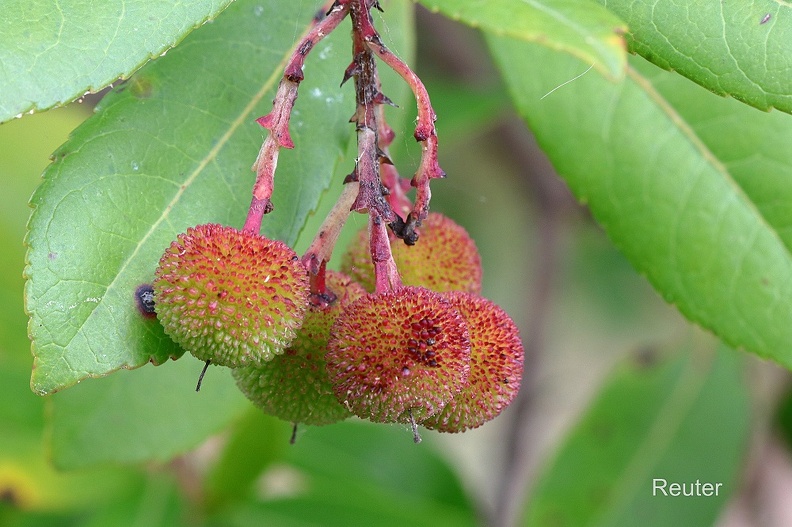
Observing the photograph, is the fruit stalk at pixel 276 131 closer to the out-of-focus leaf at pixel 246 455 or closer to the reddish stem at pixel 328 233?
the reddish stem at pixel 328 233

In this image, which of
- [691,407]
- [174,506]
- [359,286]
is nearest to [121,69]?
[359,286]

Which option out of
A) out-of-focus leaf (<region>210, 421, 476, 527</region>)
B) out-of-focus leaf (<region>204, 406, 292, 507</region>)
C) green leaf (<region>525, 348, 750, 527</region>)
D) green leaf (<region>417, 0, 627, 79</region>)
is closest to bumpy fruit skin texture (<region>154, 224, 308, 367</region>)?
green leaf (<region>417, 0, 627, 79</region>)

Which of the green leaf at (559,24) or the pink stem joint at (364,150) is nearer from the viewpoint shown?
the green leaf at (559,24)

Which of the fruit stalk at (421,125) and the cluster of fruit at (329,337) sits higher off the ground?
the fruit stalk at (421,125)

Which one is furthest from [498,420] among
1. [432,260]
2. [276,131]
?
[276,131]

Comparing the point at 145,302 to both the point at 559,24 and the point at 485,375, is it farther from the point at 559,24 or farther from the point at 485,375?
the point at 559,24

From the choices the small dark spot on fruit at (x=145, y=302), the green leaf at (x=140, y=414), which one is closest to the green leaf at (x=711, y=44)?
the small dark spot on fruit at (x=145, y=302)
